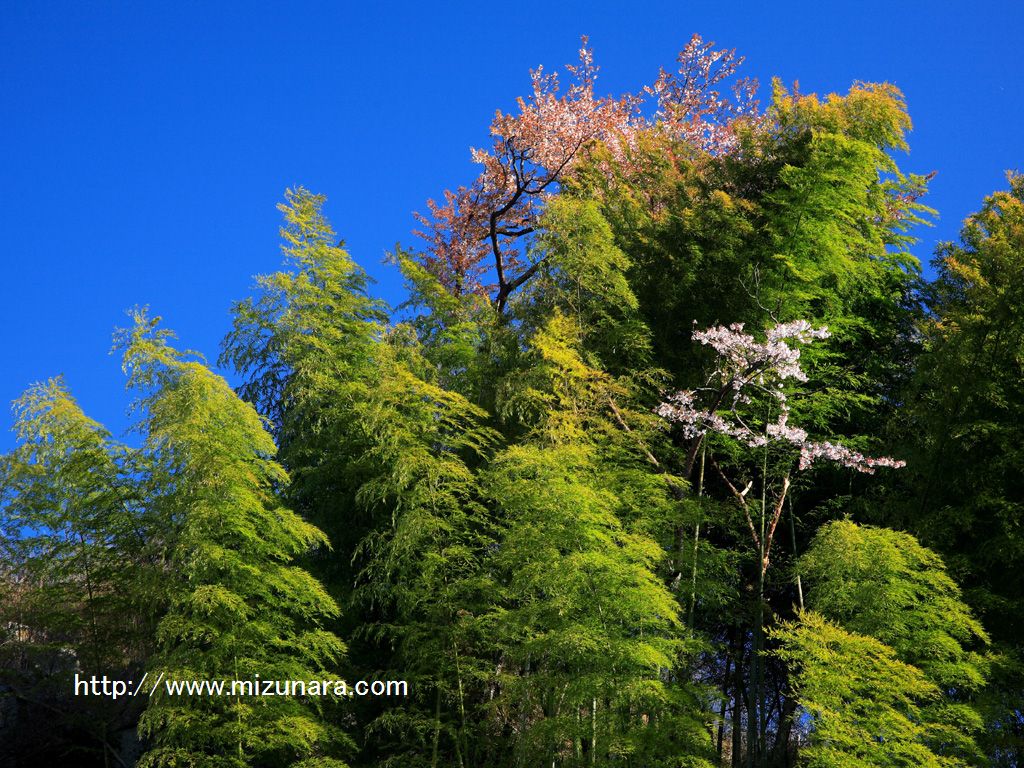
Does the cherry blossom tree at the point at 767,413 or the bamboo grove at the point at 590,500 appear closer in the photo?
the bamboo grove at the point at 590,500

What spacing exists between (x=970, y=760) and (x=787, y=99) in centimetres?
677

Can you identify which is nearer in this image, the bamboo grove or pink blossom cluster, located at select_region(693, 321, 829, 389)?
the bamboo grove

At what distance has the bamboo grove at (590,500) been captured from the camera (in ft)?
→ 26.0

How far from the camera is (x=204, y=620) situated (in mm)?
8008

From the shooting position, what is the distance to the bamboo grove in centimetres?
792

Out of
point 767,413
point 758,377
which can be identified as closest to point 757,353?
point 758,377

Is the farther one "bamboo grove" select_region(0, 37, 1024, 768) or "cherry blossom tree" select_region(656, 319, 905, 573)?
"cherry blossom tree" select_region(656, 319, 905, 573)

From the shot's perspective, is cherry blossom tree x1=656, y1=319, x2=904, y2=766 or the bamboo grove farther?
cherry blossom tree x1=656, y1=319, x2=904, y2=766

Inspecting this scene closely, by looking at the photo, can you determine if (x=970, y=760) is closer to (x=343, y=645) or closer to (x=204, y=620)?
(x=343, y=645)

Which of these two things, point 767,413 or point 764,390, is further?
point 767,413

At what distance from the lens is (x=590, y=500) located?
7961 mm

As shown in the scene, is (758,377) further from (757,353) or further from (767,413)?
(767,413)

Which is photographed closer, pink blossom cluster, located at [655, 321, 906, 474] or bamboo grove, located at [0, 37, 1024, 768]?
bamboo grove, located at [0, 37, 1024, 768]

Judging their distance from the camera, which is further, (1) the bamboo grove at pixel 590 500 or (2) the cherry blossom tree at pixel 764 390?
(2) the cherry blossom tree at pixel 764 390
